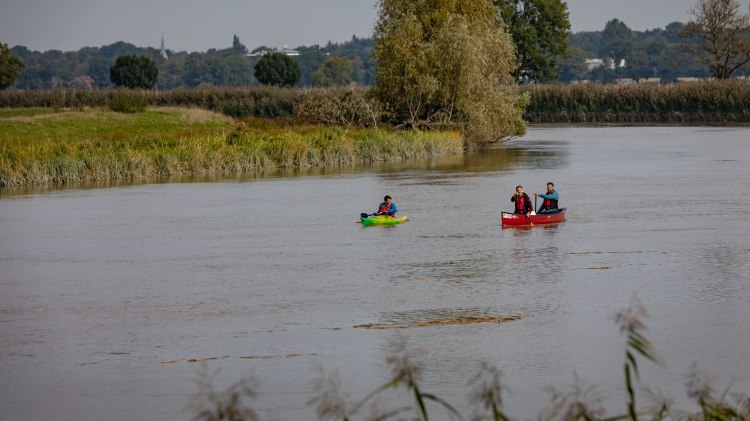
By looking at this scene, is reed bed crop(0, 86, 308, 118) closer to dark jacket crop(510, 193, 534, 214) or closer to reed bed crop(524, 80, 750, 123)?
reed bed crop(524, 80, 750, 123)

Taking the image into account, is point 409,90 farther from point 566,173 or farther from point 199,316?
Result: point 199,316

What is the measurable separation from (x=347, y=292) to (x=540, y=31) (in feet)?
308

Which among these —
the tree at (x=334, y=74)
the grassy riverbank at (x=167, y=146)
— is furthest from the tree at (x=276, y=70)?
the grassy riverbank at (x=167, y=146)

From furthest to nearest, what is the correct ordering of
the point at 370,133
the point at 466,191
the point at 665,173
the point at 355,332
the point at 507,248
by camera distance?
the point at 370,133 < the point at 665,173 < the point at 466,191 < the point at 507,248 < the point at 355,332

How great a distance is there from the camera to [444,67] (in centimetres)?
5688

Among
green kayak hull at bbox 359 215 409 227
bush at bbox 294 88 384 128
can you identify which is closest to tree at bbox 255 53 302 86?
bush at bbox 294 88 384 128

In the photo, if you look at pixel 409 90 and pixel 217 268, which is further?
pixel 409 90

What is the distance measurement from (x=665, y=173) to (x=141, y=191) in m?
19.3

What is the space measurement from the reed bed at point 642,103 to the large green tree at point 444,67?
3206cm

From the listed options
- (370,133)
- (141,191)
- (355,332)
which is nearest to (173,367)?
(355,332)

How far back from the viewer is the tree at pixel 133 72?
350ft

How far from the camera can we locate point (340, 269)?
75.6 ft

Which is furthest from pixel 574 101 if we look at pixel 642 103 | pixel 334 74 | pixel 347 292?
pixel 347 292

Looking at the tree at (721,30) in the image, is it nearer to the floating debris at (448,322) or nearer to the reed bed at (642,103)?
the reed bed at (642,103)
